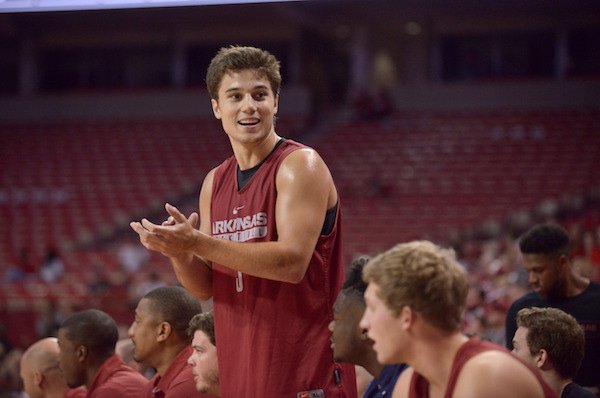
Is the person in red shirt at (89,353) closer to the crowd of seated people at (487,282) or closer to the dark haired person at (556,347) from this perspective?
the crowd of seated people at (487,282)

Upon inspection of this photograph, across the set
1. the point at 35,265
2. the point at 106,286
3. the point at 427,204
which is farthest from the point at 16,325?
the point at 427,204

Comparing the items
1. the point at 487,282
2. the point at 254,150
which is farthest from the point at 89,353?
the point at 487,282

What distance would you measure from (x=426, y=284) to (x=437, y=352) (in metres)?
0.22

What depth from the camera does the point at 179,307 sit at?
474cm

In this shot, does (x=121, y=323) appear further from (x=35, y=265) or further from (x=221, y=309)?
(x=221, y=309)

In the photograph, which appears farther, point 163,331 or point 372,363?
point 163,331

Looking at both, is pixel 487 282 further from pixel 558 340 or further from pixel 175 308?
pixel 558 340

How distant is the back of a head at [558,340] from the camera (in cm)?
389

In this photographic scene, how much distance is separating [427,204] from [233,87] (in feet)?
42.9

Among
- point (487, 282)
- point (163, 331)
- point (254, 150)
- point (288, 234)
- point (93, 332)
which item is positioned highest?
point (254, 150)

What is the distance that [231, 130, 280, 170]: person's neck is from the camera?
3.59m

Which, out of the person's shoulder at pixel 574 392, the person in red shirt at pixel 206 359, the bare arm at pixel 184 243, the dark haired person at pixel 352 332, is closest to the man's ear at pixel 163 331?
the person in red shirt at pixel 206 359

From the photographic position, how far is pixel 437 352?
2672 mm

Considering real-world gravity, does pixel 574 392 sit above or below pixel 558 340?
below
